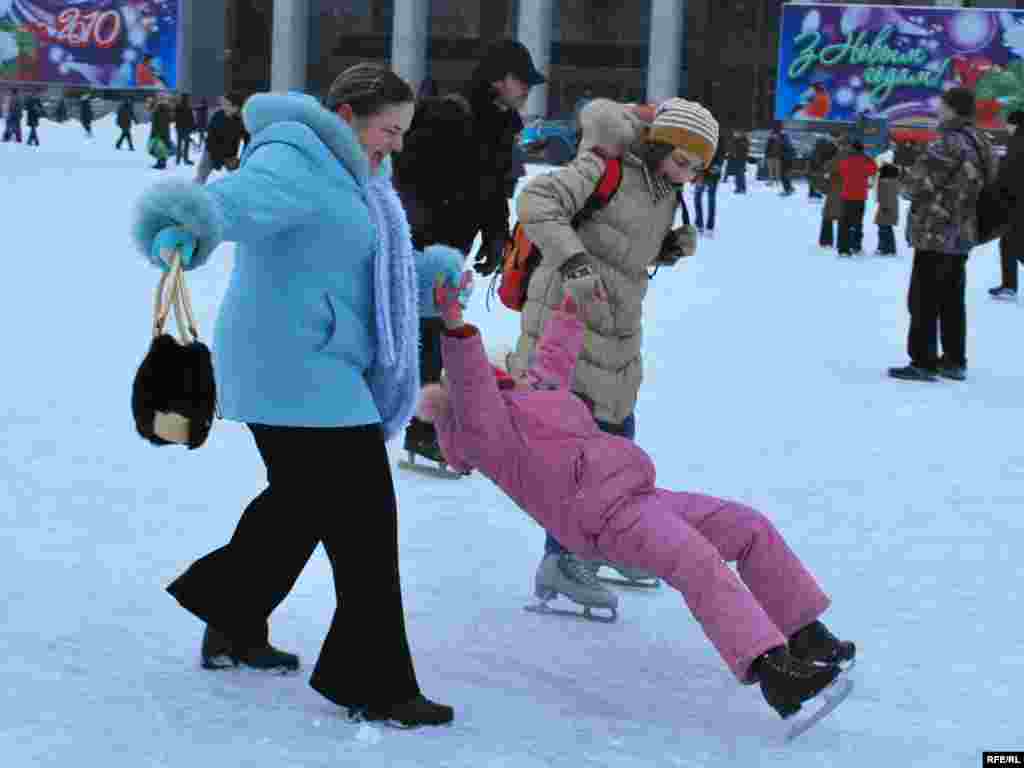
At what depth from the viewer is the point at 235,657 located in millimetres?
3531

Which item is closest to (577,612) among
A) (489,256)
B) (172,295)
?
(172,295)

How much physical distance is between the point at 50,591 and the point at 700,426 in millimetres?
3504

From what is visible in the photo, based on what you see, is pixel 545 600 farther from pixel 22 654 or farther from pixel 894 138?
pixel 894 138

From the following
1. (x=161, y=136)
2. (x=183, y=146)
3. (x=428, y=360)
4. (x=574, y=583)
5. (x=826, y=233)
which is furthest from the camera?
(x=183, y=146)

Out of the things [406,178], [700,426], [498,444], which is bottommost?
[700,426]

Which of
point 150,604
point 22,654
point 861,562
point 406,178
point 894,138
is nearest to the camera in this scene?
point 22,654

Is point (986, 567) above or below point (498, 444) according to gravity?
below

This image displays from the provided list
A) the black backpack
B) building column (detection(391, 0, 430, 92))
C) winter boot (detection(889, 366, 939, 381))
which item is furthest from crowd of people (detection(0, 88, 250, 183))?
building column (detection(391, 0, 430, 92))

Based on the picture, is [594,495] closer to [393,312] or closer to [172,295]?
[393,312]

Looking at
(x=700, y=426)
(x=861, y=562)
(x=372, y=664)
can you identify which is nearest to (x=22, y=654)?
(x=372, y=664)

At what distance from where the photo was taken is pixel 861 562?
482 centimetres

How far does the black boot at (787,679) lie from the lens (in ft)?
10.4

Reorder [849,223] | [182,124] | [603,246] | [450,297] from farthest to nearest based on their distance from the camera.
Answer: [182,124] < [849,223] < [603,246] < [450,297]

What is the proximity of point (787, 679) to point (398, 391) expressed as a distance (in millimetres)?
922
